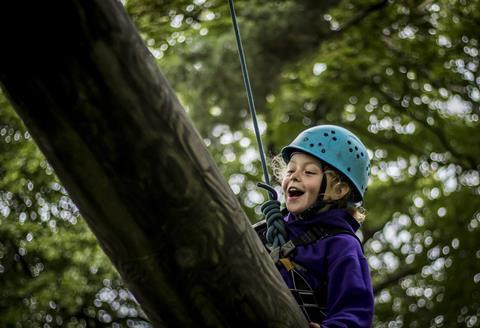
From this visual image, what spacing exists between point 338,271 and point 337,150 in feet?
2.45

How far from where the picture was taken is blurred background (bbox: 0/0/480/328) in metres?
9.05

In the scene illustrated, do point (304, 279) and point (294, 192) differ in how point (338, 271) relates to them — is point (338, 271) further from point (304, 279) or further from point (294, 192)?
point (294, 192)

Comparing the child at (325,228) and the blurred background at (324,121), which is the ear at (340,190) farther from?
the blurred background at (324,121)

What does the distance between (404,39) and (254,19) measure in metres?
2.23

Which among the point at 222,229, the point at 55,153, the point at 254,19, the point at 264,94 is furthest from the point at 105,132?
the point at 264,94

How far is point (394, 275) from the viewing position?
12812 mm

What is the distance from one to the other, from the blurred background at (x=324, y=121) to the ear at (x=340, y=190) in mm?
4720

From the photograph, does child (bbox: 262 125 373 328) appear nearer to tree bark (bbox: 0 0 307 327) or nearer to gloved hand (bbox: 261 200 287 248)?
gloved hand (bbox: 261 200 287 248)

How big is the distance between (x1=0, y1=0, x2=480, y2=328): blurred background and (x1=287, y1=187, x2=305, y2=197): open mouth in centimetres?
478

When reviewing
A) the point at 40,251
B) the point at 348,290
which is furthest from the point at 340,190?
the point at 40,251

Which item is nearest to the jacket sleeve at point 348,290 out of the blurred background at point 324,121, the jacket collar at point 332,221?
the jacket collar at point 332,221

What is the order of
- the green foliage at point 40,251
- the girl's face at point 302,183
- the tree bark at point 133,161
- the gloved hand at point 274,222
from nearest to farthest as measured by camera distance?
1. the tree bark at point 133,161
2. the gloved hand at point 274,222
3. the girl's face at point 302,183
4. the green foliage at point 40,251

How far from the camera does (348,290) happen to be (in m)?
2.75

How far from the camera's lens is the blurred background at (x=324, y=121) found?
356 inches
